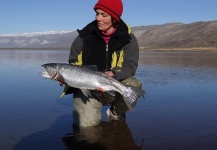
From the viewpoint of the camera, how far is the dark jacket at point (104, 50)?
6.13m

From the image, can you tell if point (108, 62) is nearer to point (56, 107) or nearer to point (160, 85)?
point (56, 107)

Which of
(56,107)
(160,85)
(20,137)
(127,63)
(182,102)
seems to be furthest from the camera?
(160,85)

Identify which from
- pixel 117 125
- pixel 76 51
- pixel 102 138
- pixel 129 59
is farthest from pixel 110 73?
pixel 117 125

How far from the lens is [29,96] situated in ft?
30.8

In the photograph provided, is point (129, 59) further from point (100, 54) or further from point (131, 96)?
point (131, 96)

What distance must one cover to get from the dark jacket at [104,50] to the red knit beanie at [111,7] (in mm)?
346

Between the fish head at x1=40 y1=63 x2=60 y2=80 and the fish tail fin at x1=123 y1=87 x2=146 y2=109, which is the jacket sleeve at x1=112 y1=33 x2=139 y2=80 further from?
the fish head at x1=40 y1=63 x2=60 y2=80

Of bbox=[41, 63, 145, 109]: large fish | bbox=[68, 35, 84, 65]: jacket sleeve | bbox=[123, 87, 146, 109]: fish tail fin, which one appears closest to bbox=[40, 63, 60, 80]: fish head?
bbox=[41, 63, 145, 109]: large fish

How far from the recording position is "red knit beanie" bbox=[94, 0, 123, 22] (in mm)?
5715

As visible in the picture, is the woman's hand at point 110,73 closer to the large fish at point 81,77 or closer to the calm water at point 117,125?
the large fish at point 81,77

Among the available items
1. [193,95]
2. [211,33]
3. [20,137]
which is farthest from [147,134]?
[211,33]

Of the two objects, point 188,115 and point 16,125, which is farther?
point 188,115

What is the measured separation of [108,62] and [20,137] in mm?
2065

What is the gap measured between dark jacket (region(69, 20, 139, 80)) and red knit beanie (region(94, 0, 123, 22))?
346mm
